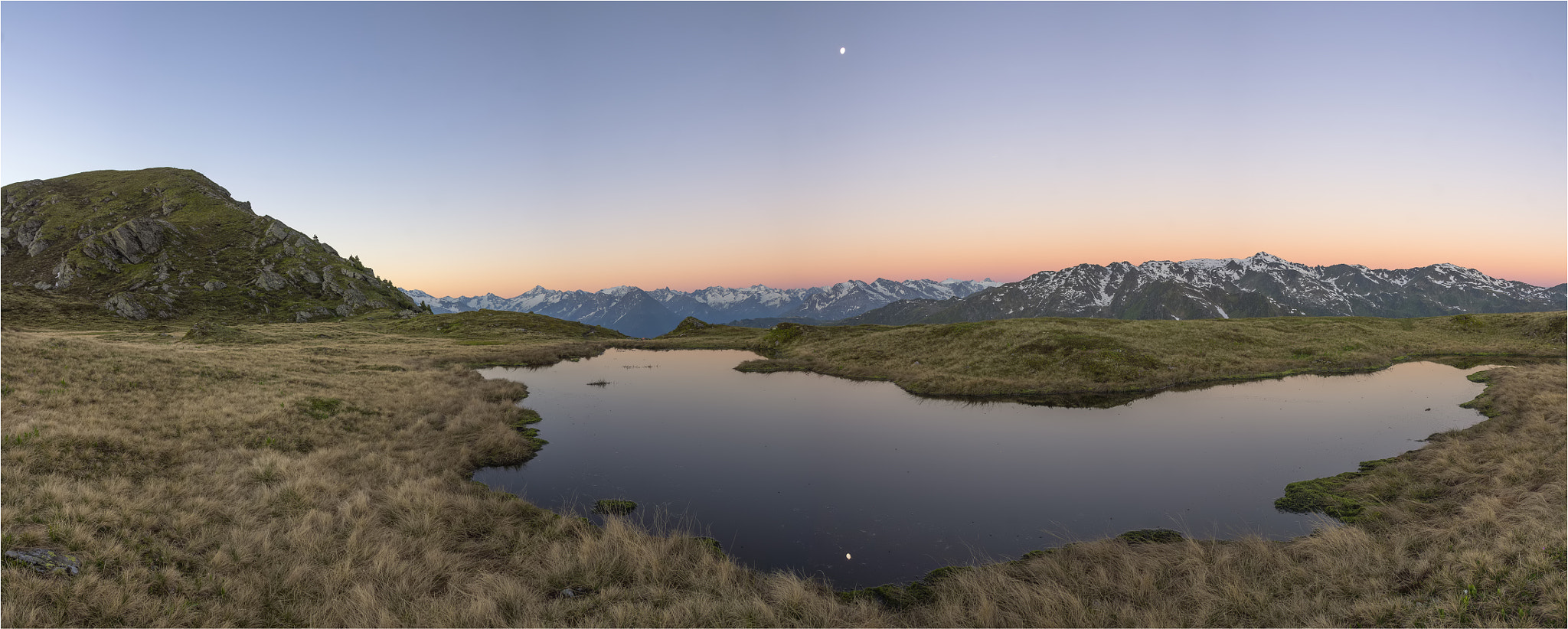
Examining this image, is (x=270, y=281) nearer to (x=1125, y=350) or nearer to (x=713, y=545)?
(x=713, y=545)

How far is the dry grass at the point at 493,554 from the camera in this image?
30.7 feet

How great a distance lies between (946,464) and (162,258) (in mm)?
220301

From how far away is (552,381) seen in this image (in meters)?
45.3

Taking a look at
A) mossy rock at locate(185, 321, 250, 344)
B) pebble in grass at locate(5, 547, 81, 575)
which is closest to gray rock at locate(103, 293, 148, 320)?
mossy rock at locate(185, 321, 250, 344)

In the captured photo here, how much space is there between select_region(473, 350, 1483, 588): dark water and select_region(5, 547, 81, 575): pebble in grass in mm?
10071

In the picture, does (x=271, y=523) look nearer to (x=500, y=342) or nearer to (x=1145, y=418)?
(x=1145, y=418)

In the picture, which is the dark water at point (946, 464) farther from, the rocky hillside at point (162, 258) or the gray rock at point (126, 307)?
the rocky hillside at point (162, 258)

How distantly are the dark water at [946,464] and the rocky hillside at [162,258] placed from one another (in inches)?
6114

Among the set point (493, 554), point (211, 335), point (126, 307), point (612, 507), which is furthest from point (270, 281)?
point (493, 554)

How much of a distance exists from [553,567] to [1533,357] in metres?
85.5

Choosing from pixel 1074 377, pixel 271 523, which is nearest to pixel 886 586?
pixel 271 523

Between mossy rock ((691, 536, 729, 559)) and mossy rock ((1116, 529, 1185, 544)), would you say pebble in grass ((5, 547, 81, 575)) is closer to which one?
mossy rock ((691, 536, 729, 559))

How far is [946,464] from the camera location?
70.8 feet

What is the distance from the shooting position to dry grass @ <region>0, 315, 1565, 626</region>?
30.7 ft
